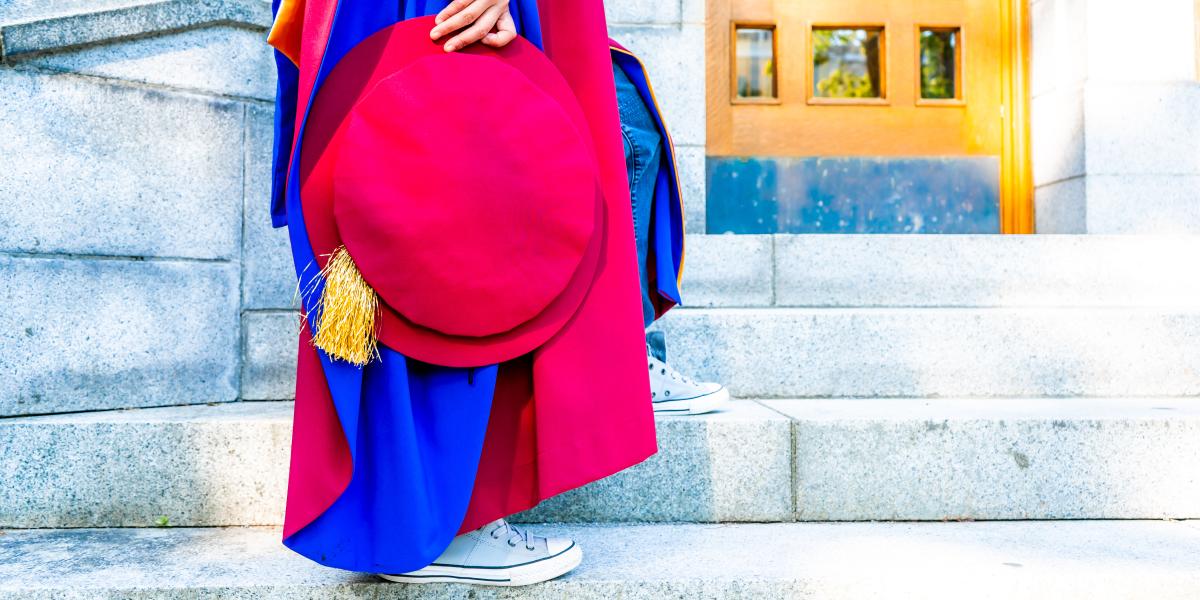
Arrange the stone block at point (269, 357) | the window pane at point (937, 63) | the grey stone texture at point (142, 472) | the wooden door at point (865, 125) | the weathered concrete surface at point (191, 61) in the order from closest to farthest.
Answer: the grey stone texture at point (142, 472) → the weathered concrete surface at point (191, 61) → the stone block at point (269, 357) → the wooden door at point (865, 125) → the window pane at point (937, 63)

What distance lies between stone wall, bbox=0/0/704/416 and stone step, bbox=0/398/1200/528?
269 millimetres

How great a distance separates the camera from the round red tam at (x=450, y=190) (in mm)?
1450

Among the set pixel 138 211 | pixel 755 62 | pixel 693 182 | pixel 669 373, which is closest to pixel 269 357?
pixel 138 211

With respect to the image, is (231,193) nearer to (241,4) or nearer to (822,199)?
(241,4)

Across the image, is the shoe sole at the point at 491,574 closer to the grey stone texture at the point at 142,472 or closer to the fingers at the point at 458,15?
the grey stone texture at the point at 142,472

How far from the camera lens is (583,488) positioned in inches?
80.3

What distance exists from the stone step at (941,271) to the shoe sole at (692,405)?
0.81 m

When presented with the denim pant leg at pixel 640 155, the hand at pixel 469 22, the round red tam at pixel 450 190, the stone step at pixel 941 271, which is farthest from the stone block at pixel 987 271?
the hand at pixel 469 22

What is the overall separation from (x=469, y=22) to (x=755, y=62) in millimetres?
2670

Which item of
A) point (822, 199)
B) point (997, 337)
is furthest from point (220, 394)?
point (822, 199)

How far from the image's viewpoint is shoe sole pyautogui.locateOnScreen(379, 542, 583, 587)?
1.59 meters

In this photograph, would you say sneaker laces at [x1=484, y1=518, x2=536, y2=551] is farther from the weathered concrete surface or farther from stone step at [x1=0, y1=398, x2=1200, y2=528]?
the weathered concrete surface

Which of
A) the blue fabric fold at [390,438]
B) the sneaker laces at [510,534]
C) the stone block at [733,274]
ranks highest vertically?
the stone block at [733,274]

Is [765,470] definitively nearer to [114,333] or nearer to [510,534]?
[510,534]
